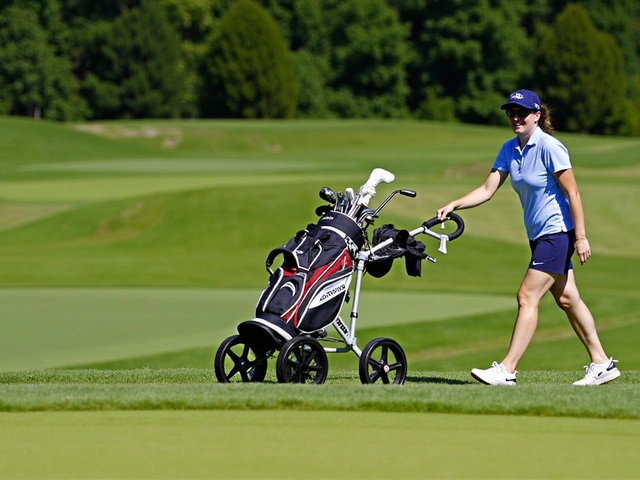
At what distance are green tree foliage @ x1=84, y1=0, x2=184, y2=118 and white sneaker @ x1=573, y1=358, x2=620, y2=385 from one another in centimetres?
6277

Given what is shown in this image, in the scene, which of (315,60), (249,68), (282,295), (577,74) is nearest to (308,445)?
(282,295)

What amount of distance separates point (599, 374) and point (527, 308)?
689 mm

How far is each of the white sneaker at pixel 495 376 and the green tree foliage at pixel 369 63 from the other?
6966 centimetres

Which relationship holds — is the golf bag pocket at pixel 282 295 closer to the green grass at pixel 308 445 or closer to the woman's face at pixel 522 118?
the green grass at pixel 308 445

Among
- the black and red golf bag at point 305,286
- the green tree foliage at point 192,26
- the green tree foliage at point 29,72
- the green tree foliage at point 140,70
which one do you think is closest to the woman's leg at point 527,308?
the black and red golf bag at point 305,286

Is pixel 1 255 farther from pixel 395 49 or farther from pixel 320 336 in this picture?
pixel 395 49

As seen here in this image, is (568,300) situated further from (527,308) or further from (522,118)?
(522,118)

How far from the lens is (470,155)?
5262 centimetres

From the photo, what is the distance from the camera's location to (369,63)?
7850cm

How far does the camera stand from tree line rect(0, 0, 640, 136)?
69.1 metres

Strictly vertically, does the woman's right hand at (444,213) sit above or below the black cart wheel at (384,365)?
above

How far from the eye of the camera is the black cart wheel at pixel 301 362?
686cm

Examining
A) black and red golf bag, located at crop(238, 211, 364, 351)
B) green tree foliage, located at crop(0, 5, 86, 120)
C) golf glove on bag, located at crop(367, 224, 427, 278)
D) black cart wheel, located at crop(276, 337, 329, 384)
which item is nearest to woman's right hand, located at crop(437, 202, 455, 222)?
golf glove on bag, located at crop(367, 224, 427, 278)

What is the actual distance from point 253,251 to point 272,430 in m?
20.7
